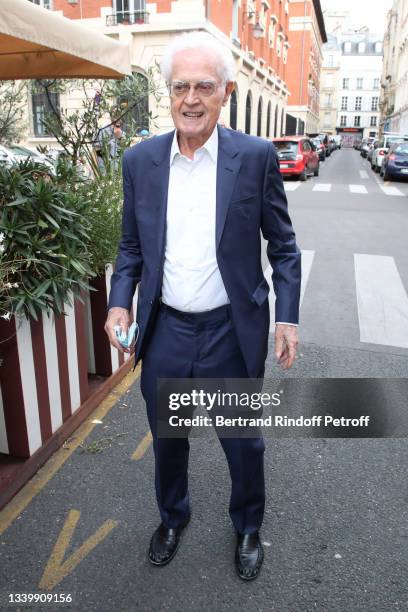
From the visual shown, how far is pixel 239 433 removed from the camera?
2.21 meters

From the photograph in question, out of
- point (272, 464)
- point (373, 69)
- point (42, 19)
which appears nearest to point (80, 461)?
point (272, 464)

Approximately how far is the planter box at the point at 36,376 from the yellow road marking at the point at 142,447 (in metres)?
0.50

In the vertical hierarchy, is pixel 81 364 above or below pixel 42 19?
below

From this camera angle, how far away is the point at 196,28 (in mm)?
20031

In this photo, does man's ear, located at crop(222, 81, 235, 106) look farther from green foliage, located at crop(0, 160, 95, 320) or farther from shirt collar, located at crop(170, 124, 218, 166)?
green foliage, located at crop(0, 160, 95, 320)

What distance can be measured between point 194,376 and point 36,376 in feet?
3.86

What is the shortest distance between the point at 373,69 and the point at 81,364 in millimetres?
122263

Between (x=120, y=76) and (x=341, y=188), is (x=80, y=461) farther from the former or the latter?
(x=341, y=188)

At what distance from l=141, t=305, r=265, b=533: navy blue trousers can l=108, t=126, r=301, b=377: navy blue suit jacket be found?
0.07 m

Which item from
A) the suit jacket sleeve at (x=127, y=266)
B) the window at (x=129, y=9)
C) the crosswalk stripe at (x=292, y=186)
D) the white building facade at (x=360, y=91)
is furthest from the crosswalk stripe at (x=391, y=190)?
the white building facade at (x=360, y=91)

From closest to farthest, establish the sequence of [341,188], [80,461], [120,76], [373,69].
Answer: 1. [80,461]
2. [120,76]
3. [341,188]
4. [373,69]

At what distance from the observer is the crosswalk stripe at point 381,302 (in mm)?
5035

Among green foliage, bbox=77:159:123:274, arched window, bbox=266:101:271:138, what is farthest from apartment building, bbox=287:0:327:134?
green foliage, bbox=77:159:123:274

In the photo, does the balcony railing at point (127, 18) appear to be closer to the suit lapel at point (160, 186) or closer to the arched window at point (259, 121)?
the arched window at point (259, 121)
